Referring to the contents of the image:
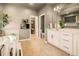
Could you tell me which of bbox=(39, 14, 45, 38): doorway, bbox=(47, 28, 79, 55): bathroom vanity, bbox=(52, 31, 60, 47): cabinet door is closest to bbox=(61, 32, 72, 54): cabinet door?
bbox=(47, 28, 79, 55): bathroom vanity

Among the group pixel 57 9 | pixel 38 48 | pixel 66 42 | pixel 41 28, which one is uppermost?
pixel 57 9

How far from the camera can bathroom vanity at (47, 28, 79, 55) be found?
217 cm

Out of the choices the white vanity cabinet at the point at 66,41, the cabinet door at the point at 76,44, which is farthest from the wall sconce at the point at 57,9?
the cabinet door at the point at 76,44

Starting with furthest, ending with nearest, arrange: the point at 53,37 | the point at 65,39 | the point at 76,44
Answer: the point at 53,37 → the point at 65,39 → the point at 76,44

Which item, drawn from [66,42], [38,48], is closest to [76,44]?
[66,42]

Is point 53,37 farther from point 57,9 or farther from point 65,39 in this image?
point 57,9

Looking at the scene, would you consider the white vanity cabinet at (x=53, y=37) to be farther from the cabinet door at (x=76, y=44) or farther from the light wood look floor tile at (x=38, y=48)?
the cabinet door at (x=76, y=44)

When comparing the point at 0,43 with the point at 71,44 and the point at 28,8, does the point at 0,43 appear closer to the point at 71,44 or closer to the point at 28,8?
the point at 28,8

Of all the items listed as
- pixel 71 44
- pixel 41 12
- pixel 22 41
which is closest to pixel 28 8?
pixel 41 12

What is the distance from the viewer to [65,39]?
2264mm

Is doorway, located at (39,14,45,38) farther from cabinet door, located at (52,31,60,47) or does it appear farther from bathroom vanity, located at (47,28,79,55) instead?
cabinet door, located at (52,31,60,47)

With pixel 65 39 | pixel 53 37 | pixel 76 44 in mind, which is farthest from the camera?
pixel 53 37

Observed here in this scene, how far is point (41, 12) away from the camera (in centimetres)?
229

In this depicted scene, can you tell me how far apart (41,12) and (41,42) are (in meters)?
0.58
